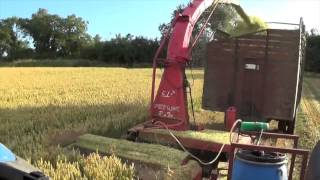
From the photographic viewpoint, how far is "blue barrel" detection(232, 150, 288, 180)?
4152mm

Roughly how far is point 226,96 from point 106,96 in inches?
259

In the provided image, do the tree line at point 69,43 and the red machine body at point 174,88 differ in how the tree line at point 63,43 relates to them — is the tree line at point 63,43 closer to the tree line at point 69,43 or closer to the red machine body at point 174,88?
the tree line at point 69,43

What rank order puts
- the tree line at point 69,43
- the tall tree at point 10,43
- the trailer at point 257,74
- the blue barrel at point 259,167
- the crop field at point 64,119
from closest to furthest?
the blue barrel at point 259,167
the crop field at point 64,119
the trailer at point 257,74
the tree line at point 69,43
the tall tree at point 10,43

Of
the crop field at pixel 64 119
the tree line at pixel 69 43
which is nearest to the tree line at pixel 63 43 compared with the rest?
the tree line at pixel 69 43

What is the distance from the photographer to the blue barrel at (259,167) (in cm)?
415

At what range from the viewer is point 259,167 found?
4.16 m

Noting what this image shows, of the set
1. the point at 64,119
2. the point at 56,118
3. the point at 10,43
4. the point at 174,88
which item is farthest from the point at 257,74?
the point at 10,43

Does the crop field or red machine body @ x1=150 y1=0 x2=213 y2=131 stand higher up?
red machine body @ x1=150 y1=0 x2=213 y2=131

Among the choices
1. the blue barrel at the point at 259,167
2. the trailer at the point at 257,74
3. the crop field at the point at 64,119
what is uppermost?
the trailer at the point at 257,74

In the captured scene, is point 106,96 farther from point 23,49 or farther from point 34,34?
point 34,34

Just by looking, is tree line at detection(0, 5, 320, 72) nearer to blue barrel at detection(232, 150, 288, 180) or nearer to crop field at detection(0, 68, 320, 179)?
crop field at detection(0, 68, 320, 179)

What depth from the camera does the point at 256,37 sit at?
969cm

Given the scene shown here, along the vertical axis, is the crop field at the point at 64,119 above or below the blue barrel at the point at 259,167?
below

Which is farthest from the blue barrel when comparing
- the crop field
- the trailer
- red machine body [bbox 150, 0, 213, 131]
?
the trailer
